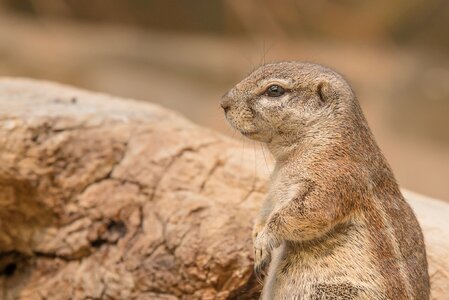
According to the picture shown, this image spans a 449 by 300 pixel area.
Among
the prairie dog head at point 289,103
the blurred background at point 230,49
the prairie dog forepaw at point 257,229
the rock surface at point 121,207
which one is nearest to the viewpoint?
the prairie dog head at point 289,103

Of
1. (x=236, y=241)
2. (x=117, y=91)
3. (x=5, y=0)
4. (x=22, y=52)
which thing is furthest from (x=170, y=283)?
(x=5, y=0)

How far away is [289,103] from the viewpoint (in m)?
3.43

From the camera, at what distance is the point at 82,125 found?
14.2 ft

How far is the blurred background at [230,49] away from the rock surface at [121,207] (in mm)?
4635

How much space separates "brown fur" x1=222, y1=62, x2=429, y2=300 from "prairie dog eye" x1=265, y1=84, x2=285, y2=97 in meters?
0.02

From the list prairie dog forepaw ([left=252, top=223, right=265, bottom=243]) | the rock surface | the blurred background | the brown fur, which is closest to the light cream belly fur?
the brown fur

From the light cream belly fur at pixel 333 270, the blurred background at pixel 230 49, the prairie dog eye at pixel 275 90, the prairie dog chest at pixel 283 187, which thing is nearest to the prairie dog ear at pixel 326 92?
the prairie dog eye at pixel 275 90

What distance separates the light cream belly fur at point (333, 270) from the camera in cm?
321

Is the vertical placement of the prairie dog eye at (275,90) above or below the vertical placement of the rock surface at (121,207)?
above

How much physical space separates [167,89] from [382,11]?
9.40 ft

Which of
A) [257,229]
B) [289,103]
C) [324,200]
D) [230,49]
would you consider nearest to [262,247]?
[257,229]

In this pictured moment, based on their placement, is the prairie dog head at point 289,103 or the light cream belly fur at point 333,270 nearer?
the light cream belly fur at point 333,270

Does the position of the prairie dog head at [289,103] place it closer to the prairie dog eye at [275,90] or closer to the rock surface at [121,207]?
the prairie dog eye at [275,90]

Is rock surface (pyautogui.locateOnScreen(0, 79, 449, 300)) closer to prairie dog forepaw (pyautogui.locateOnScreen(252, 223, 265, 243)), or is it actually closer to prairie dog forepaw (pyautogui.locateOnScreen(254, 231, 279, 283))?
prairie dog forepaw (pyautogui.locateOnScreen(252, 223, 265, 243))
